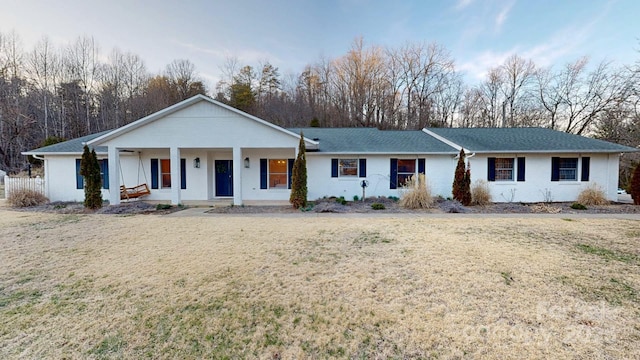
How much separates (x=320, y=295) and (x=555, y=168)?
1412 centimetres

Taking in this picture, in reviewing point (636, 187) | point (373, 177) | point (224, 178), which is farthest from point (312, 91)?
point (636, 187)

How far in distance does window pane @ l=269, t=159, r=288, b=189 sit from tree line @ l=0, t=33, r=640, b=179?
14238mm

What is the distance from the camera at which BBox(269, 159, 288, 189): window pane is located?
13.6 m

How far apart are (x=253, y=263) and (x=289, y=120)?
23.9 meters

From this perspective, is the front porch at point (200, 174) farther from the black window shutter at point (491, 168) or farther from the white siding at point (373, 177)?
the black window shutter at point (491, 168)

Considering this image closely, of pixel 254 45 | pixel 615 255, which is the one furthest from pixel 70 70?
pixel 615 255

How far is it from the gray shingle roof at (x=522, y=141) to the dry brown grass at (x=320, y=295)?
666cm

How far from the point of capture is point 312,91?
2958 cm

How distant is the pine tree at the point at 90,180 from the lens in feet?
34.8

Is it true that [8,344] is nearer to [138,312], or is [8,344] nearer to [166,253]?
[138,312]

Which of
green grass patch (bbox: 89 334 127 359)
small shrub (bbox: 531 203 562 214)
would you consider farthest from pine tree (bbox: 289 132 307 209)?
small shrub (bbox: 531 203 562 214)

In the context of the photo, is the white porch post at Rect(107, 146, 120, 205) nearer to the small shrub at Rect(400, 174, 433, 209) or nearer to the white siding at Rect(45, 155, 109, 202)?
the white siding at Rect(45, 155, 109, 202)

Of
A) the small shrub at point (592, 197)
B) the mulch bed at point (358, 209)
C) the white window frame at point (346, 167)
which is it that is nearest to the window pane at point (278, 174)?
the mulch bed at point (358, 209)

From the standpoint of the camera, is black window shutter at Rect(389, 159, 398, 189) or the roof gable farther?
black window shutter at Rect(389, 159, 398, 189)
